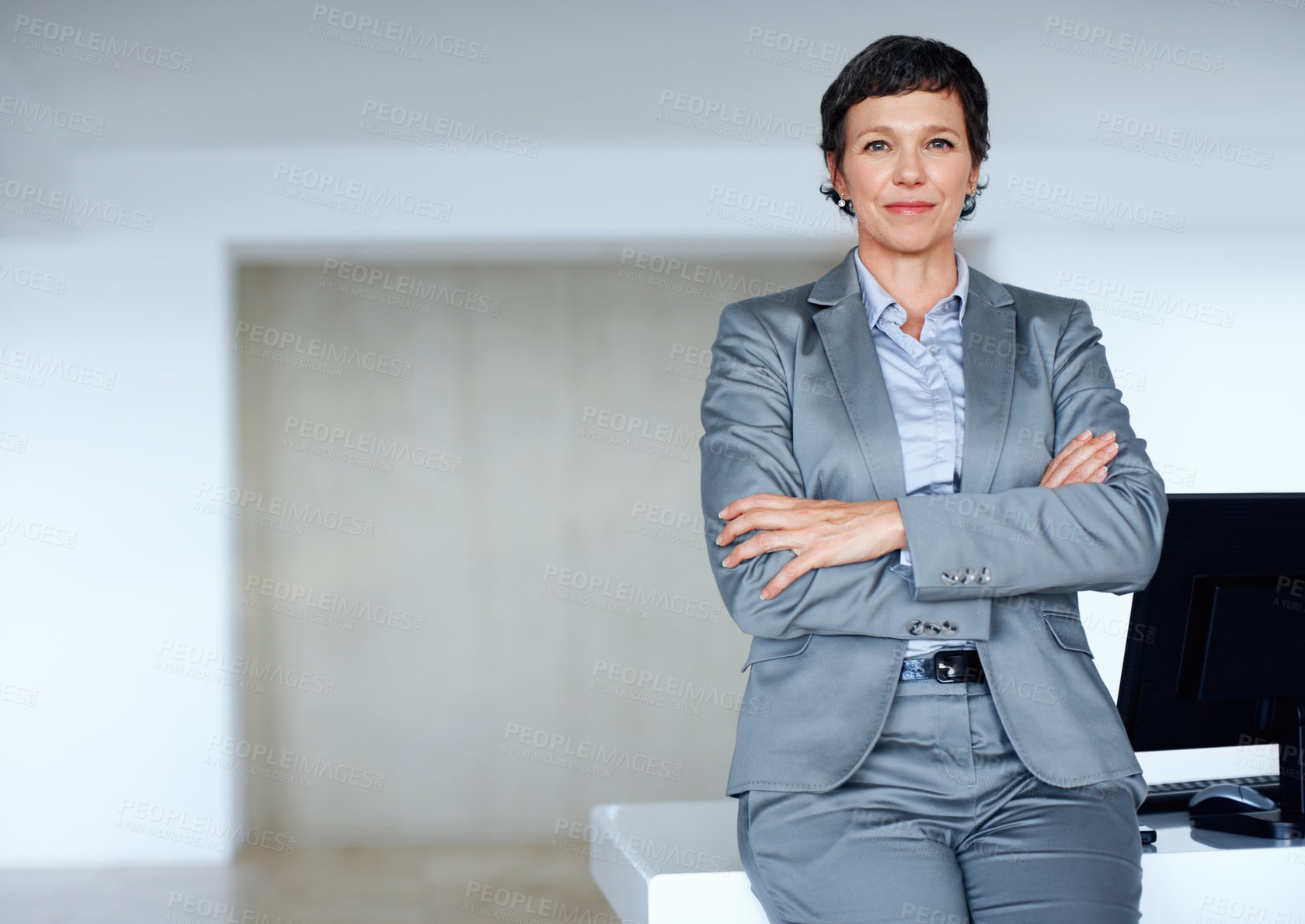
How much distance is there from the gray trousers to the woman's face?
657 mm

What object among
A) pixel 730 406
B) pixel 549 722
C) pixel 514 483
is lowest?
pixel 549 722

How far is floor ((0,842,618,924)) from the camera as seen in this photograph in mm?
4230

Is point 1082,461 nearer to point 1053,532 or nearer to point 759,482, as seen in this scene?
point 1053,532

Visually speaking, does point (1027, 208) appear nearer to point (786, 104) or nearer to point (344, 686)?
point (786, 104)

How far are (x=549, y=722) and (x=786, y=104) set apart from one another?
112 inches

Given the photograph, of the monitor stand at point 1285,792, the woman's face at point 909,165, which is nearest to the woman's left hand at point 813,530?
the woman's face at point 909,165

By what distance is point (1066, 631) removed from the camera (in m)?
1.71

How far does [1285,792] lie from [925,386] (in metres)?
1.06

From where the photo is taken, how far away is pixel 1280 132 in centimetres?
476

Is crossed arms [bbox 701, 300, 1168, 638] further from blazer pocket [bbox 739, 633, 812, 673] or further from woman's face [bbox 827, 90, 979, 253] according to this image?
woman's face [bbox 827, 90, 979, 253]

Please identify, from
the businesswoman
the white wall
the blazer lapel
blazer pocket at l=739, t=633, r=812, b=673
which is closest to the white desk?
the businesswoman

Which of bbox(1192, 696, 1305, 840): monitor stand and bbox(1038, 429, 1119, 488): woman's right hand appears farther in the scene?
bbox(1192, 696, 1305, 840): monitor stand

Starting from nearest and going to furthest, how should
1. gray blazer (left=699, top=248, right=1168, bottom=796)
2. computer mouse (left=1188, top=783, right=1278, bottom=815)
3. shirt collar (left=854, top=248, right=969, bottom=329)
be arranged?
gray blazer (left=699, top=248, right=1168, bottom=796) < shirt collar (left=854, top=248, right=969, bottom=329) < computer mouse (left=1188, top=783, right=1278, bottom=815)

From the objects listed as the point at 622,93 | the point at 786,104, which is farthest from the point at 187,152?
the point at 786,104
